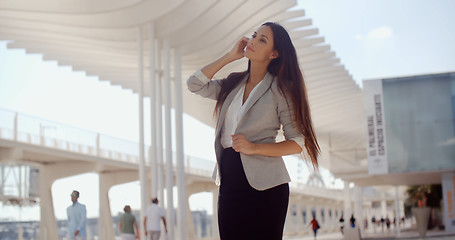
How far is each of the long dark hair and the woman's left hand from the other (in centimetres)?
23

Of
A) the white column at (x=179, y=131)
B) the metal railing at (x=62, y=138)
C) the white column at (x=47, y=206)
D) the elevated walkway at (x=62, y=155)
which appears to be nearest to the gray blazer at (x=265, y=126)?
the metal railing at (x=62, y=138)

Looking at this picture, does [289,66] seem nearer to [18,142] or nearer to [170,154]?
[170,154]

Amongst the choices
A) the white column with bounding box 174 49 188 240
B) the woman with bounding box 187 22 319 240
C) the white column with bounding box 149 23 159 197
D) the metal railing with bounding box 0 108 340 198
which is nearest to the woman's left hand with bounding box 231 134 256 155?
the woman with bounding box 187 22 319 240

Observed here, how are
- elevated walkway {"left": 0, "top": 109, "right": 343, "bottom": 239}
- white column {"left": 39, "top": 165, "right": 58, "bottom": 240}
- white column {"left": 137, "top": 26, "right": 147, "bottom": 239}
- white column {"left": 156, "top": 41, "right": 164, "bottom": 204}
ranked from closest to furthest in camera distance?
white column {"left": 137, "top": 26, "right": 147, "bottom": 239}
white column {"left": 156, "top": 41, "right": 164, "bottom": 204}
elevated walkway {"left": 0, "top": 109, "right": 343, "bottom": 239}
white column {"left": 39, "top": 165, "right": 58, "bottom": 240}

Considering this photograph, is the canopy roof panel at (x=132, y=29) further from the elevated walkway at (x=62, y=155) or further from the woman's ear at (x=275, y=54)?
the woman's ear at (x=275, y=54)

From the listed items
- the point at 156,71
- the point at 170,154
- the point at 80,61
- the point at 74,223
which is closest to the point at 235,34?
the point at 156,71

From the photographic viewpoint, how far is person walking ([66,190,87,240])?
16.4 feet

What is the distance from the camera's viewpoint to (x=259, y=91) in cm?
239

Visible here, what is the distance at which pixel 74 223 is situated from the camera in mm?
6102

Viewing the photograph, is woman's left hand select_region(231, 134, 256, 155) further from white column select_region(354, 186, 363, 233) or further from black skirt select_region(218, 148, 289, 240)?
white column select_region(354, 186, 363, 233)

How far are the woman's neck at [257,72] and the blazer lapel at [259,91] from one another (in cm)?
7

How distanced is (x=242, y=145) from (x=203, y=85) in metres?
0.47

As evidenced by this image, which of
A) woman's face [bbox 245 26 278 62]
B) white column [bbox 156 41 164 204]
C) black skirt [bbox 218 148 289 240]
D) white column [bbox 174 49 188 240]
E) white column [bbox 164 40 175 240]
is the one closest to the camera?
black skirt [bbox 218 148 289 240]

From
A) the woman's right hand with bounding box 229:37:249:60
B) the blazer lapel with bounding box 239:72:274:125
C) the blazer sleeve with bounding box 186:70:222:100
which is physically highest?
the woman's right hand with bounding box 229:37:249:60
